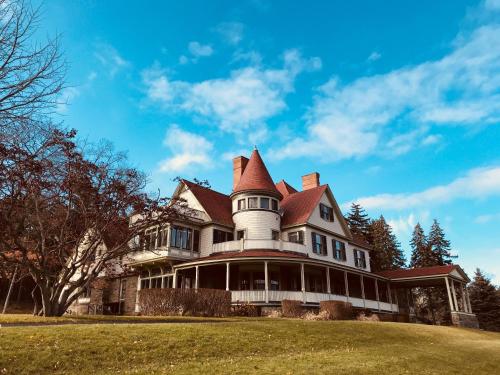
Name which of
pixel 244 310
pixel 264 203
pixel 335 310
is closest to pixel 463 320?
pixel 335 310

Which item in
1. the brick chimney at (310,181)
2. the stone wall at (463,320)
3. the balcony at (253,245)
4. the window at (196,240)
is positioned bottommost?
the stone wall at (463,320)

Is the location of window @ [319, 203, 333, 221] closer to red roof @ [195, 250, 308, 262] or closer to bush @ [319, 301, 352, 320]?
red roof @ [195, 250, 308, 262]

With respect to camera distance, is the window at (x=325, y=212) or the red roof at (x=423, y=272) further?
the red roof at (x=423, y=272)

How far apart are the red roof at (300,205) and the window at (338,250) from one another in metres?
4.19

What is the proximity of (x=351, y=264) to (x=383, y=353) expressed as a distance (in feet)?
77.0

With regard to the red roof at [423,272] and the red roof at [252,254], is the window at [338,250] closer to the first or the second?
the red roof at [423,272]

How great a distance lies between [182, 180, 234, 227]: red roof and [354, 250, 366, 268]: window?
12.8 m

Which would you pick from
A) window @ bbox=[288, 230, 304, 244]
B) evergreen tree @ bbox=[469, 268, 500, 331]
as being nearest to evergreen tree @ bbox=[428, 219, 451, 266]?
evergreen tree @ bbox=[469, 268, 500, 331]

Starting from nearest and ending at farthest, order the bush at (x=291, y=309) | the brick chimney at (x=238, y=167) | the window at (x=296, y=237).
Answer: the bush at (x=291, y=309)
the window at (x=296, y=237)
the brick chimney at (x=238, y=167)

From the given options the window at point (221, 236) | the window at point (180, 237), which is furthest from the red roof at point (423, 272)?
the window at point (180, 237)

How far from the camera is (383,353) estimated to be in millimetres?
14945

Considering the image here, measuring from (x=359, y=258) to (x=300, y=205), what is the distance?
9.12 m

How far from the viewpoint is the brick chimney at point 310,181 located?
41344 mm

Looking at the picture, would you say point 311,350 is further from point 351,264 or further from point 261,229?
point 351,264
